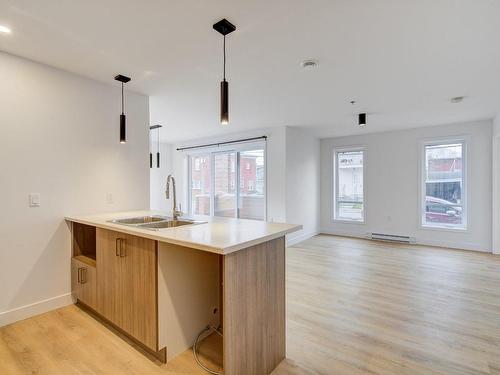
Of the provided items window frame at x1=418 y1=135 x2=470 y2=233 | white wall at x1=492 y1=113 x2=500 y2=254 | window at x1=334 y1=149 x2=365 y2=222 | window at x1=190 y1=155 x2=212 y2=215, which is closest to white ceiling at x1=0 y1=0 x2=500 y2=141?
white wall at x1=492 y1=113 x2=500 y2=254

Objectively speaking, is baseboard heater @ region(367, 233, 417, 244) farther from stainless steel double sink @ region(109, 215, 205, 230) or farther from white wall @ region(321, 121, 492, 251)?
stainless steel double sink @ region(109, 215, 205, 230)

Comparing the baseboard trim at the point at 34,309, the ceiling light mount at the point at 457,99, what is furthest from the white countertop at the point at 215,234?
the ceiling light mount at the point at 457,99

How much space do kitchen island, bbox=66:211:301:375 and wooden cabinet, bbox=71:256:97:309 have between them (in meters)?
0.07

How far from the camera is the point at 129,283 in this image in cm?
204

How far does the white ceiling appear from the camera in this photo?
71.1 inches

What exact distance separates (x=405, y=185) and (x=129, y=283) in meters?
5.63

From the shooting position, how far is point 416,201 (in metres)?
5.57

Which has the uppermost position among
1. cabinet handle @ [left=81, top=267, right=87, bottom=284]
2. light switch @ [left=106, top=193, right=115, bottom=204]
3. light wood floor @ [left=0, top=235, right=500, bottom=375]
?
light switch @ [left=106, top=193, right=115, bottom=204]

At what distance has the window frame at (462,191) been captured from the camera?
16.8 feet

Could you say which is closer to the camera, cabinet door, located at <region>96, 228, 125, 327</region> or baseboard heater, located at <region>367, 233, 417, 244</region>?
cabinet door, located at <region>96, 228, 125, 327</region>

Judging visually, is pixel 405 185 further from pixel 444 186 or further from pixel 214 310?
pixel 214 310

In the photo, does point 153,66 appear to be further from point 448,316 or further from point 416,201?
point 416,201

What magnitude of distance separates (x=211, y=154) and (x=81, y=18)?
4.89m

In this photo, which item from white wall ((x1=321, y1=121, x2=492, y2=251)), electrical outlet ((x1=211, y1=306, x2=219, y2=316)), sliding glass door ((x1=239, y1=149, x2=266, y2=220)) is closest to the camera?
electrical outlet ((x1=211, y1=306, x2=219, y2=316))
